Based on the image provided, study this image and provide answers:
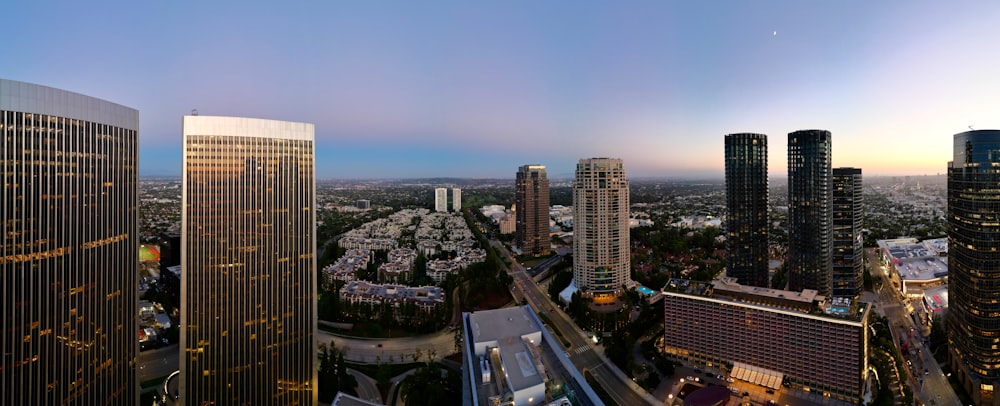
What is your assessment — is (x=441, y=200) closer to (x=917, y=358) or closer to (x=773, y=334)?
(x=773, y=334)

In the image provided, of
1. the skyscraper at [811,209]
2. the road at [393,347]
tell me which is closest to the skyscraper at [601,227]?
the skyscraper at [811,209]

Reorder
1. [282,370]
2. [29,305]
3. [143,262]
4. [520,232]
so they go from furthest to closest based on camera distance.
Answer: [520,232] < [143,262] < [282,370] < [29,305]

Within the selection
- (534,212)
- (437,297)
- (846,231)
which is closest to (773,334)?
(846,231)

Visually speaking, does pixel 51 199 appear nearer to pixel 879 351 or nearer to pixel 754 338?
pixel 754 338

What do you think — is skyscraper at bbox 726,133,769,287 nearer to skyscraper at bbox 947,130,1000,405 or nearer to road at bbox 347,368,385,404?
skyscraper at bbox 947,130,1000,405

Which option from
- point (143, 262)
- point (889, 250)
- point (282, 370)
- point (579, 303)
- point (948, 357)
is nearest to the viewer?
point (282, 370)

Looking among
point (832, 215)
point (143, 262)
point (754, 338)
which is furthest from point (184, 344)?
point (832, 215)

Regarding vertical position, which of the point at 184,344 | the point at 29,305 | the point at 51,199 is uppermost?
the point at 51,199
